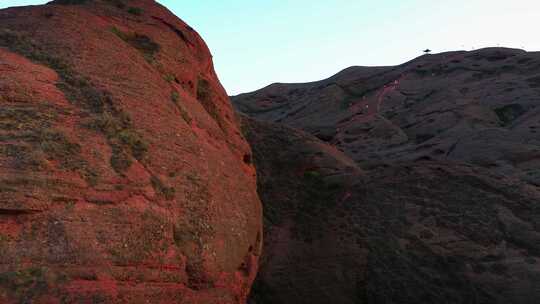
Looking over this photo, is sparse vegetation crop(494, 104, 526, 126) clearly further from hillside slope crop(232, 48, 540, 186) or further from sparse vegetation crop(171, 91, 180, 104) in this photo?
sparse vegetation crop(171, 91, 180, 104)

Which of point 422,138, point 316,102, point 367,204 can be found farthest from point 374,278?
point 316,102

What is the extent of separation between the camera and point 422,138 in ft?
95.3

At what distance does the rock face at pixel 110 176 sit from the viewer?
6812 millimetres

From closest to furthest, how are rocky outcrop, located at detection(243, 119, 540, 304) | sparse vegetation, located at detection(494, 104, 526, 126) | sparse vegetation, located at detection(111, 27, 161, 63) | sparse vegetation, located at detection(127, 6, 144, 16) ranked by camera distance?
sparse vegetation, located at detection(111, 27, 161, 63)
rocky outcrop, located at detection(243, 119, 540, 304)
sparse vegetation, located at detection(127, 6, 144, 16)
sparse vegetation, located at detection(494, 104, 526, 126)

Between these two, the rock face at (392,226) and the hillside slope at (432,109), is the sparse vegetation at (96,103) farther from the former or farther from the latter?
the hillside slope at (432,109)

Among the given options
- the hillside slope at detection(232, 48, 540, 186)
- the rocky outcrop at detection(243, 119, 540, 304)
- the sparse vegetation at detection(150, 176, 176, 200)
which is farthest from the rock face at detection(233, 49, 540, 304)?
the sparse vegetation at detection(150, 176, 176, 200)

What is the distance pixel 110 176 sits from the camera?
25.8 ft

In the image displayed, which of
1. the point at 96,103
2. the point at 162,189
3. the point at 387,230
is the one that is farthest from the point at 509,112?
the point at 96,103

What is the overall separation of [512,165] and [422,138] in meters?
9.43

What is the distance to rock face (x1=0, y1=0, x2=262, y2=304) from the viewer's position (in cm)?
681

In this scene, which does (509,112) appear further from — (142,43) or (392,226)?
(142,43)

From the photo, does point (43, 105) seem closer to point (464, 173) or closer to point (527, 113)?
point (464, 173)

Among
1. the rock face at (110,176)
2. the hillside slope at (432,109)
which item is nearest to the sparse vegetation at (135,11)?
the rock face at (110,176)

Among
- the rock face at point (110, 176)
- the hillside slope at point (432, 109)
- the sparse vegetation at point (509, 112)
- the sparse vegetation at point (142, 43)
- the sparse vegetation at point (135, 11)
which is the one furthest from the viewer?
the sparse vegetation at point (509, 112)
